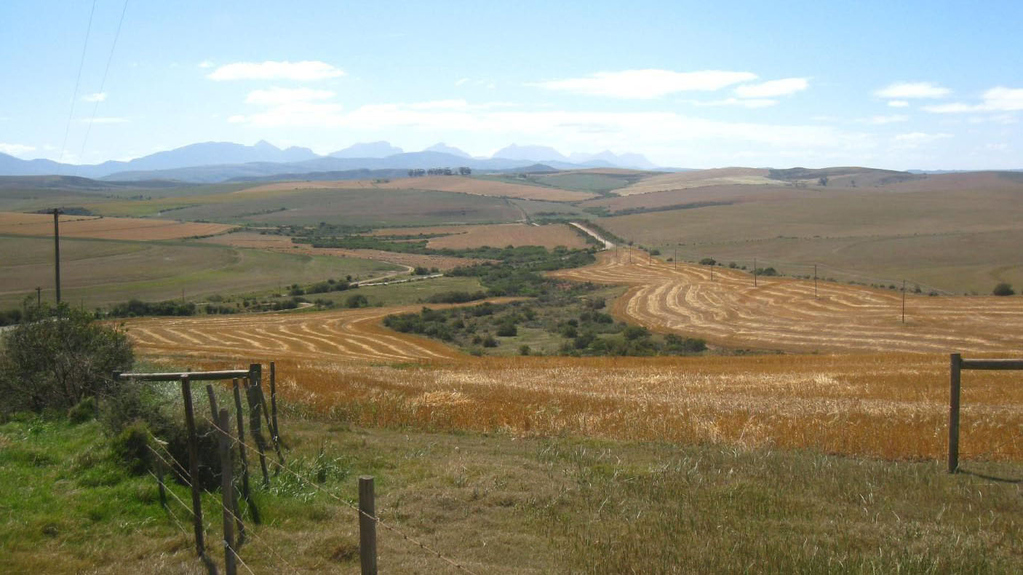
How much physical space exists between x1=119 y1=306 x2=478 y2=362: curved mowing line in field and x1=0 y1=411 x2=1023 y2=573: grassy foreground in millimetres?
27987

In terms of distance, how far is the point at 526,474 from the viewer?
1044cm

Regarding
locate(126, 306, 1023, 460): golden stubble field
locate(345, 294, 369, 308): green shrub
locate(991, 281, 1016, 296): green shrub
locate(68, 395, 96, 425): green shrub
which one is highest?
locate(68, 395, 96, 425): green shrub

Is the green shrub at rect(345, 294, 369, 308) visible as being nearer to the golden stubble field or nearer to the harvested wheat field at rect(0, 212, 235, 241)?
the golden stubble field

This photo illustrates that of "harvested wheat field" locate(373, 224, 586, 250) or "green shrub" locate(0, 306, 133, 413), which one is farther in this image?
"harvested wheat field" locate(373, 224, 586, 250)

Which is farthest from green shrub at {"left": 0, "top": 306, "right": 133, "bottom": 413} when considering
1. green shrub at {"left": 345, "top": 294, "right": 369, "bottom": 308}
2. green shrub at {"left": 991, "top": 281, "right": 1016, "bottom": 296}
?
green shrub at {"left": 991, "top": 281, "right": 1016, "bottom": 296}

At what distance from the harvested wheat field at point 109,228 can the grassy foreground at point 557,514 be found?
379 ft

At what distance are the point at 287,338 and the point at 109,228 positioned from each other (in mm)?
101872

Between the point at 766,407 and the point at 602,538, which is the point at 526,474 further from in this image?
the point at 766,407

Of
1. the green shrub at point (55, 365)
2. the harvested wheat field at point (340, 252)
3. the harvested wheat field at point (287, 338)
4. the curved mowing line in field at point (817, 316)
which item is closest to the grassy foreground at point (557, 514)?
the green shrub at point (55, 365)

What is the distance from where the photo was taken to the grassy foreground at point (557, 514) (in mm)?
7594

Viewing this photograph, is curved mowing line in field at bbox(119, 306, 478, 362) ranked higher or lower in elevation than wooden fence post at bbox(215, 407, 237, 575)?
lower

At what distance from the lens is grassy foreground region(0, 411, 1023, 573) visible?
299 inches

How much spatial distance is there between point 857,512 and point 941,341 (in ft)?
128

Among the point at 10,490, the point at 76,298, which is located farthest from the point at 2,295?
the point at 10,490
